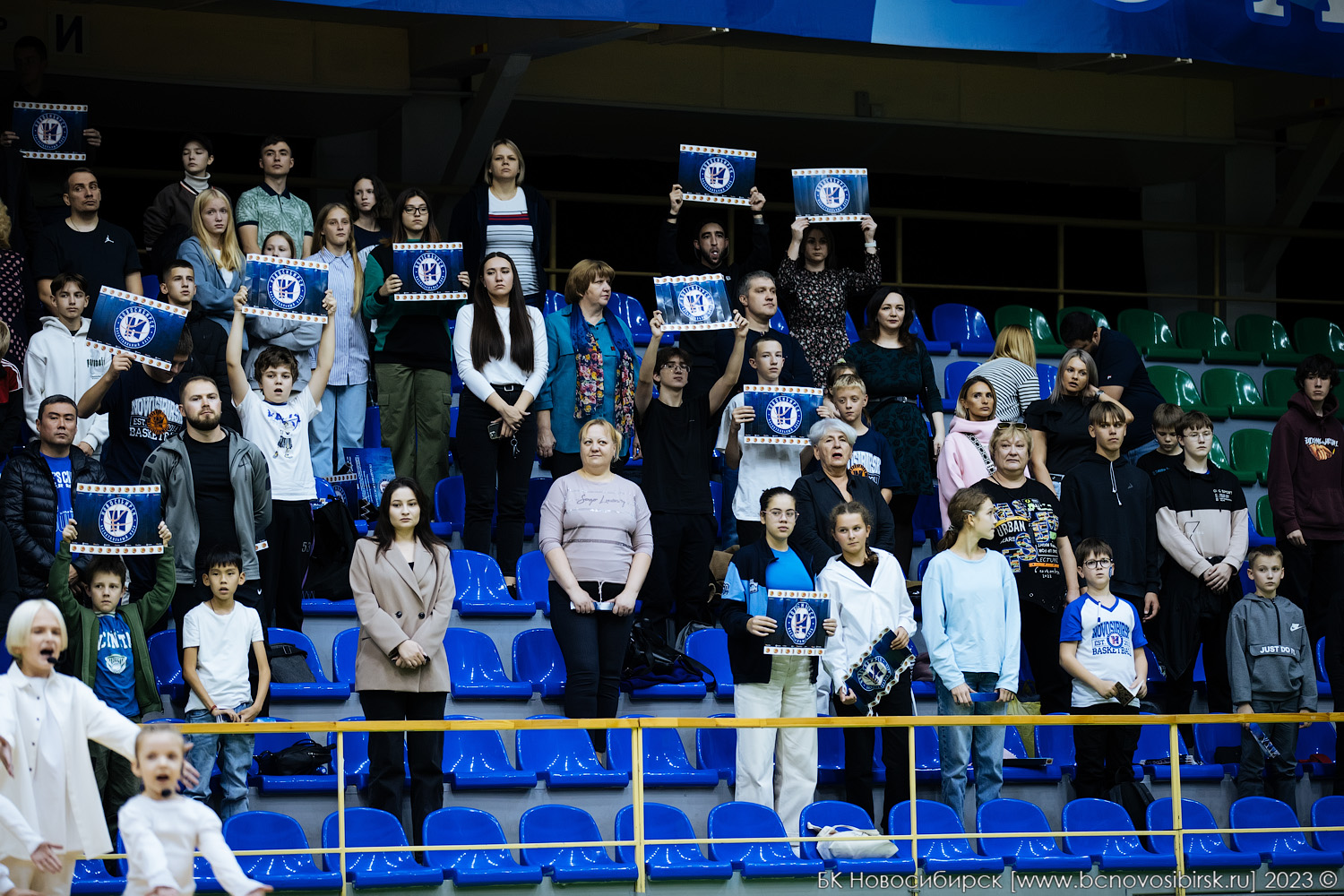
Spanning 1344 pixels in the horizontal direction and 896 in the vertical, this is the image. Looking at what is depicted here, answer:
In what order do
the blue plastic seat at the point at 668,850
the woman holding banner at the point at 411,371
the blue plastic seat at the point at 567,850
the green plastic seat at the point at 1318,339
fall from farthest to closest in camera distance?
the green plastic seat at the point at 1318,339 < the woman holding banner at the point at 411,371 < the blue plastic seat at the point at 668,850 < the blue plastic seat at the point at 567,850

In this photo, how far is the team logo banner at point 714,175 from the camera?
8844 mm

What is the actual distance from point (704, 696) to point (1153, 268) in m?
7.62

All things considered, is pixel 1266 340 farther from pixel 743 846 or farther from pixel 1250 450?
pixel 743 846

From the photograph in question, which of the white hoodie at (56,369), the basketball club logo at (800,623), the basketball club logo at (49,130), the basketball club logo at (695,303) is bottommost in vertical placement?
the basketball club logo at (800,623)

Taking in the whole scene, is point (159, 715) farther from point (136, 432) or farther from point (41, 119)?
point (41, 119)

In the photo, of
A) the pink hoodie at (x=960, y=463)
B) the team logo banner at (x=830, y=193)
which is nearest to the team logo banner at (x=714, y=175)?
the team logo banner at (x=830, y=193)

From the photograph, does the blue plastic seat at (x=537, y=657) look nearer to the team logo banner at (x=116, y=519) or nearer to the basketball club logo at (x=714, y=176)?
the team logo banner at (x=116, y=519)

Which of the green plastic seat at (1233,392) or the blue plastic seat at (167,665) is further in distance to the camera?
the green plastic seat at (1233,392)

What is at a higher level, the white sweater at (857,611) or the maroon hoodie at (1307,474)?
the maroon hoodie at (1307,474)

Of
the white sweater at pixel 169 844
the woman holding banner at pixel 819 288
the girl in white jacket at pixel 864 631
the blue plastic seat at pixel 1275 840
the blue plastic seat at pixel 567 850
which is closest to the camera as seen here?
the white sweater at pixel 169 844

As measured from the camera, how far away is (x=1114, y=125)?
12953 mm

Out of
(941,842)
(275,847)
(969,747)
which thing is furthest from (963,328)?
(275,847)

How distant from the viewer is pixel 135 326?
22.9ft

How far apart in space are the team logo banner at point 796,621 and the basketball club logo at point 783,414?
1302 millimetres
